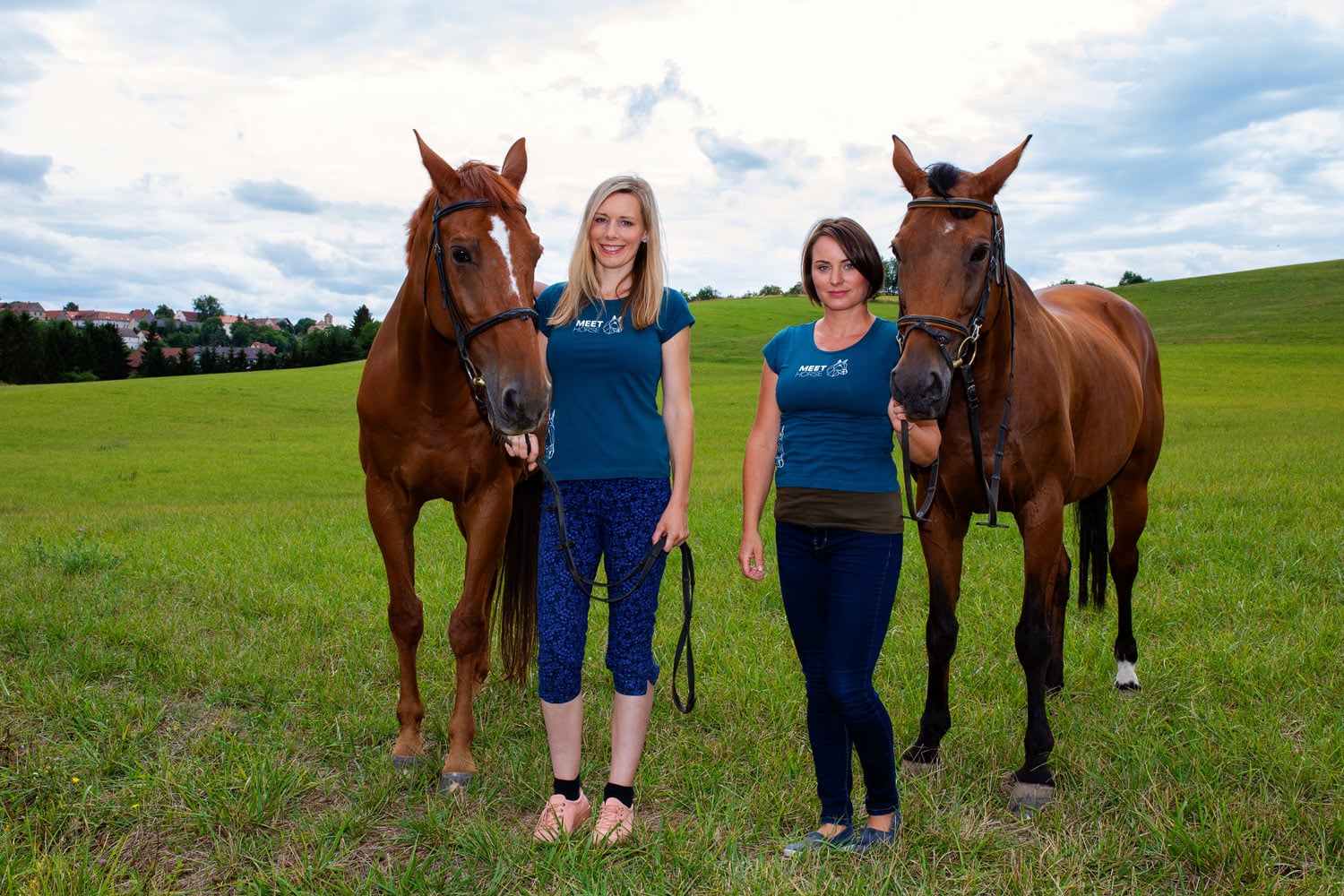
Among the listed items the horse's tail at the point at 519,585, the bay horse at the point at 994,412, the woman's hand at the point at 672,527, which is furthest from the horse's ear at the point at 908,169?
the horse's tail at the point at 519,585

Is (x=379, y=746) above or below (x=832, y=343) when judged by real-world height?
below

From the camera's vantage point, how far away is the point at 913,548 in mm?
7844

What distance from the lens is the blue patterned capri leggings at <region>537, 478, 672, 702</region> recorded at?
125 inches

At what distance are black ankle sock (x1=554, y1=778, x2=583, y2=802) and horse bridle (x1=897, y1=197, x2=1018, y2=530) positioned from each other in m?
1.60

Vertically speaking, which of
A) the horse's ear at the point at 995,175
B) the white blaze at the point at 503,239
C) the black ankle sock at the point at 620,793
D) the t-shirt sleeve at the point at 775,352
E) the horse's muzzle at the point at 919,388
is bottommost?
the black ankle sock at the point at 620,793

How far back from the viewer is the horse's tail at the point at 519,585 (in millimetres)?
4750

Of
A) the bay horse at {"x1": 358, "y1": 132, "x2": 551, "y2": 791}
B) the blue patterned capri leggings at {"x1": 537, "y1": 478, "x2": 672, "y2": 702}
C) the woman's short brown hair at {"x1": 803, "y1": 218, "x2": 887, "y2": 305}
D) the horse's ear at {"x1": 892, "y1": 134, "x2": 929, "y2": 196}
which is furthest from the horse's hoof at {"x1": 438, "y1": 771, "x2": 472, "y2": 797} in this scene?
the horse's ear at {"x1": 892, "y1": 134, "x2": 929, "y2": 196}

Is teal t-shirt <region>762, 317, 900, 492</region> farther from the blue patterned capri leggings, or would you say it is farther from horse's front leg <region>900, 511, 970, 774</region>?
horse's front leg <region>900, 511, 970, 774</region>

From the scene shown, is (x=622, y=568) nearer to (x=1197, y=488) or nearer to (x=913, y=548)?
(x=913, y=548)

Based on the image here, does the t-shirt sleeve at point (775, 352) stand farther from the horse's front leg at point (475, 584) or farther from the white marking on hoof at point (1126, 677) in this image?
the white marking on hoof at point (1126, 677)

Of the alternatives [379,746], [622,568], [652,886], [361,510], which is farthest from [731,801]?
[361,510]

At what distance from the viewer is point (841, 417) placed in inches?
121

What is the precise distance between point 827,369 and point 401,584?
7.37 ft

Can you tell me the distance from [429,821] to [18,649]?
3.23 meters
